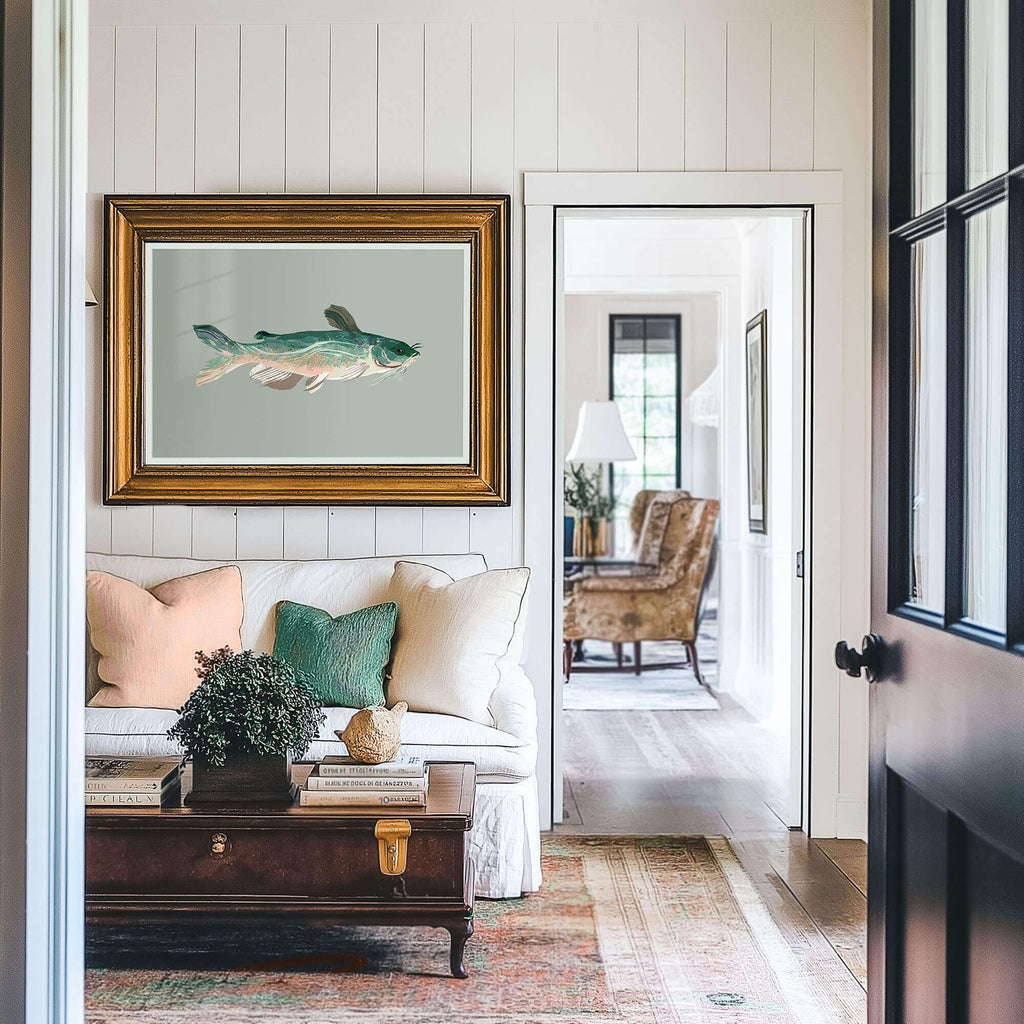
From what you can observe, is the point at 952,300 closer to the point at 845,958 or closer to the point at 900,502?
the point at 900,502

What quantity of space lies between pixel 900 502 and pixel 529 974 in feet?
5.26

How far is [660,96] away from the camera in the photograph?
146 inches

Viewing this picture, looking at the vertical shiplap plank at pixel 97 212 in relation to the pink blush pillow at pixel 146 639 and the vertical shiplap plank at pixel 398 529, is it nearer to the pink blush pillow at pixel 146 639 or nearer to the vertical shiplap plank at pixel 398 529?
the pink blush pillow at pixel 146 639

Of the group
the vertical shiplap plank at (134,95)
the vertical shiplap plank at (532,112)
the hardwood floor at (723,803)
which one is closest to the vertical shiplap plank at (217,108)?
the vertical shiplap plank at (134,95)

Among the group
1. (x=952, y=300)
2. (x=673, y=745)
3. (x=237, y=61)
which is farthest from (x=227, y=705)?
A: (x=673, y=745)

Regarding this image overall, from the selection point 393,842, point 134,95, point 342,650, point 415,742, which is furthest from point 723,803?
point 134,95

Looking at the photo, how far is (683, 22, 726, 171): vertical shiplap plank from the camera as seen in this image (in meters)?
3.70

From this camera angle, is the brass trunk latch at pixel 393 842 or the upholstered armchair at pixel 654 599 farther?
the upholstered armchair at pixel 654 599

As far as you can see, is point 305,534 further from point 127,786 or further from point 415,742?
point 127,786

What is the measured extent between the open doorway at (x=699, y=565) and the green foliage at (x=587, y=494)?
0.02 meters

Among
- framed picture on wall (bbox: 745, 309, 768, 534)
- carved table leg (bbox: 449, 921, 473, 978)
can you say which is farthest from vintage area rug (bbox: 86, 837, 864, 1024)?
framed picture on wall (bbox: 745, 309, 768, 534)

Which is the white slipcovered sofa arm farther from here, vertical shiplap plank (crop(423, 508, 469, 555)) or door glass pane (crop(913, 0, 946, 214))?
door glass pane (crop(913, 0, 946, 214))

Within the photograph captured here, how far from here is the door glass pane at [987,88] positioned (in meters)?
1.23

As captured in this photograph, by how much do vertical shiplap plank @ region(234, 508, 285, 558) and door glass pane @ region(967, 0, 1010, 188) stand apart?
2.84 m
